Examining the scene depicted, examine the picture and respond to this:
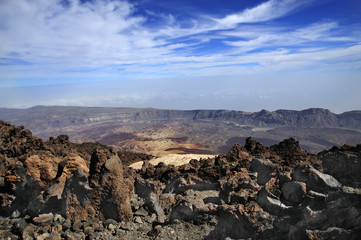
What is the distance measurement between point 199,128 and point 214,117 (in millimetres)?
32909

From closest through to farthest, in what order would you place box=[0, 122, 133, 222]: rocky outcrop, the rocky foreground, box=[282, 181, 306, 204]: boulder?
the rocky foreground
box=[282, 181, 306, 204]: boulder
box=[0, 122, 133, 222]: rocky outcrop

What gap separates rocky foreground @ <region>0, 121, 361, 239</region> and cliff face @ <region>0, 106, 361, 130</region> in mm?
120205

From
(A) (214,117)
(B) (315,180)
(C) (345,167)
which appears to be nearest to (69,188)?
(B) (315,180)

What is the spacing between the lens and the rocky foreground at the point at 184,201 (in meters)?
5.84

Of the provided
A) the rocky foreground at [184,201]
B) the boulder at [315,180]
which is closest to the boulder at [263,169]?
the rocky foreground at [184,201]

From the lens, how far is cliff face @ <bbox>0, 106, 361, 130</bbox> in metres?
116

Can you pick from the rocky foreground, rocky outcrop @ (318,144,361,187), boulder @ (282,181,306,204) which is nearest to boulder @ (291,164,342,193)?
the rocky foreground

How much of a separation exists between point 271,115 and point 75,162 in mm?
131127

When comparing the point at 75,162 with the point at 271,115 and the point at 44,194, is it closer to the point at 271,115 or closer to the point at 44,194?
the point at 44,194

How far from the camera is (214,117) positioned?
474ft

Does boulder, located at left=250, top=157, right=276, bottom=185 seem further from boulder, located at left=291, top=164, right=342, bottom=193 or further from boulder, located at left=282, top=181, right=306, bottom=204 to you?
boulder, located at left=282, top=181, right=306, bottom=204

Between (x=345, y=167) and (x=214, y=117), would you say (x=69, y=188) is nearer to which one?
(x=345, y=167)

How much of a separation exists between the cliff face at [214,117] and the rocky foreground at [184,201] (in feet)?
394

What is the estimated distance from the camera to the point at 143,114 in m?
166
